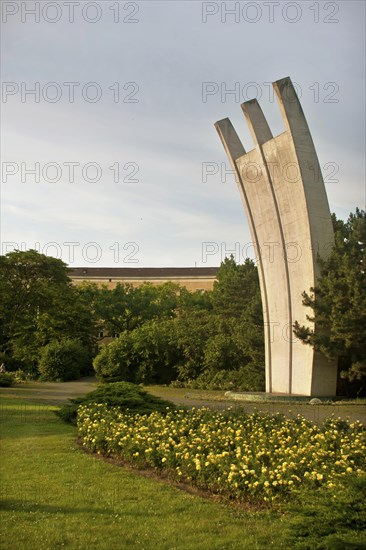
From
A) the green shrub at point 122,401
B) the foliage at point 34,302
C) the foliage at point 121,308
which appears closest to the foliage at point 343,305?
the green shrub at point 122,401

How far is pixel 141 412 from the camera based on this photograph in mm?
10961

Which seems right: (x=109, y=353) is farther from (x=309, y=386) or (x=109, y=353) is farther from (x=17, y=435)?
(x=17, y=435)

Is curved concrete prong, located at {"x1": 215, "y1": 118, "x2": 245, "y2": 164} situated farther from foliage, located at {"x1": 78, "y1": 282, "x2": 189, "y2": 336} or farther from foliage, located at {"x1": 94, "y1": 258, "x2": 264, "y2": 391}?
foliage, located at {"x1": 78, "y1": 282, "x2": 189, "y2": 336}

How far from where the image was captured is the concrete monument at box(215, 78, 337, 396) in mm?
18062

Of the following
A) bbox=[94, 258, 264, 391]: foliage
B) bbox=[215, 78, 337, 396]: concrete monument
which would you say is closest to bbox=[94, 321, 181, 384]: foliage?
bbox=[94, 258, 264, 391]: foliage

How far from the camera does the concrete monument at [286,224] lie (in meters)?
18.1

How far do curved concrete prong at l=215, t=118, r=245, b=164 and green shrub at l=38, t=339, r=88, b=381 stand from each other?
50.1ft

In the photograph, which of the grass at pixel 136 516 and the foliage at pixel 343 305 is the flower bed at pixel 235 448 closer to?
the grass at pixel 136 516

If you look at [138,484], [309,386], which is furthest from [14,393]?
[138,484]

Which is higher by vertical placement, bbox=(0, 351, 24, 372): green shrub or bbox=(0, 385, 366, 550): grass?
bbox=(0, 385, 366, 550): grass

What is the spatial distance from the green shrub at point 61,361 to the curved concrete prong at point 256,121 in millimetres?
16586

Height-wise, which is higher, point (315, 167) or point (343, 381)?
point (315, 167)

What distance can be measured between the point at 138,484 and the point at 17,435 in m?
4.56

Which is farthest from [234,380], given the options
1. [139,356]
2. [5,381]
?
[5,381]
